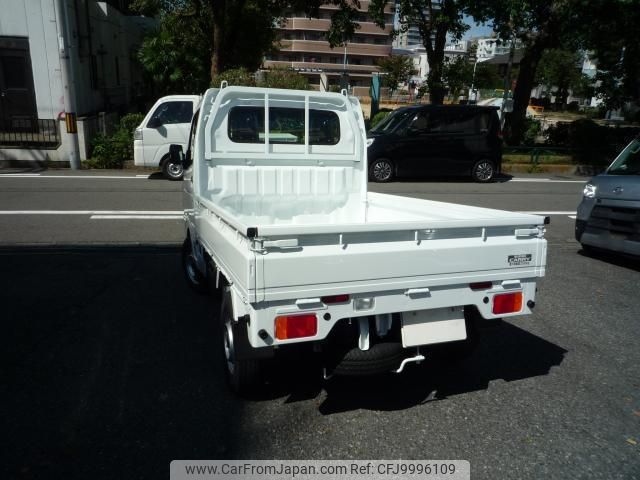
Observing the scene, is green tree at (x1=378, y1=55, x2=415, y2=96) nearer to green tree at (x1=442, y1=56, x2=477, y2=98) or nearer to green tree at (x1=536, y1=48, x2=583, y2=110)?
green tree at (x1=536, y1=48, x2=583, y2=110)

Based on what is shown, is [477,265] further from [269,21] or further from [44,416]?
[269,21]

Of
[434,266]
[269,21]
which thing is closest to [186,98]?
[434,266]

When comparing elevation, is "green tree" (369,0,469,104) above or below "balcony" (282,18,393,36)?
below

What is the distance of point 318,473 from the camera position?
266 cm

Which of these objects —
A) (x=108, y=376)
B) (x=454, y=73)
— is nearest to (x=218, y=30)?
Answer: (x=454, y=73)

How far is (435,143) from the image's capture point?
13.2 m

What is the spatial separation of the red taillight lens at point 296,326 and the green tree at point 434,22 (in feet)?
54.7

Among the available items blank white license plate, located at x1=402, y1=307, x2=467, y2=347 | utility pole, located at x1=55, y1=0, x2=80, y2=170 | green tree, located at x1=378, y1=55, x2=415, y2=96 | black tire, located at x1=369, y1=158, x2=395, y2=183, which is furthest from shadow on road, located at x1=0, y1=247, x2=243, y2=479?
green tree, located at x1=378, y1=55, x2=415, y2=96

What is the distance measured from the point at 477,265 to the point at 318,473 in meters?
1.50

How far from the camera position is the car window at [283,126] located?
14.8 ft

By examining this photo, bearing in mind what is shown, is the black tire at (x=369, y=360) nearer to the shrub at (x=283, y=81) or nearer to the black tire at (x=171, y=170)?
the black tire at (x=171, y=170)

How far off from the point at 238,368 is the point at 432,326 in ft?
4.05

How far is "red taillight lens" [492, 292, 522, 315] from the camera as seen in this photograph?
3.10 m

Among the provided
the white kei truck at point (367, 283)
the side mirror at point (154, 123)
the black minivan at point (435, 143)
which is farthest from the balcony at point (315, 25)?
the white kei truck at point (367, 283)
